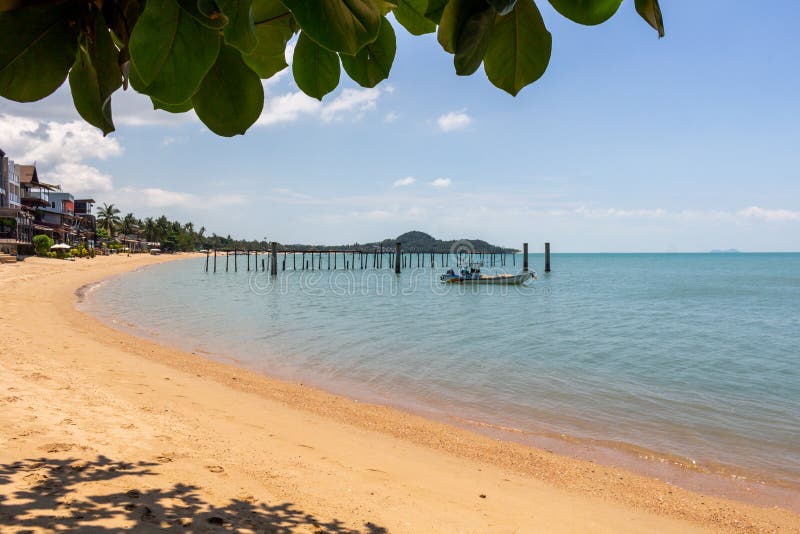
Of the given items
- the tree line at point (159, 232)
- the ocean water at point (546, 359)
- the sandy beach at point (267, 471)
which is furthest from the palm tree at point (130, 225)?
the sandy beach at point (267, 471)

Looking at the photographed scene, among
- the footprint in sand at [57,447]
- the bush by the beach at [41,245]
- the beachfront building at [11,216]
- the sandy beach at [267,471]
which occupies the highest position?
the beachfront building at [11,216]

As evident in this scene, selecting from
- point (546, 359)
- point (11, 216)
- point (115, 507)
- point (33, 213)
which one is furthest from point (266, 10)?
point (33, 213)

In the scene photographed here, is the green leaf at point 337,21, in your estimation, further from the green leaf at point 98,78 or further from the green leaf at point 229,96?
the green leaf at point 98,78

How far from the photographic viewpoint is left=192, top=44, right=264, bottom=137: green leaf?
611mm

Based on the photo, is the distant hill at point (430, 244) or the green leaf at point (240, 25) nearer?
the green leaf at point (240, 25)

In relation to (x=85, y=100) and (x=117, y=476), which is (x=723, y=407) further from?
(x=85, y=100)

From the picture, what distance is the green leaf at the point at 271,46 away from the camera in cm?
69

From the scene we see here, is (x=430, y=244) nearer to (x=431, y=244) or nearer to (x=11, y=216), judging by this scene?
(x=431, y=244)

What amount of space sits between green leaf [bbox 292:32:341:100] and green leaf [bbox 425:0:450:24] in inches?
6.5

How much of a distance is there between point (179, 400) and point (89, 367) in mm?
2757

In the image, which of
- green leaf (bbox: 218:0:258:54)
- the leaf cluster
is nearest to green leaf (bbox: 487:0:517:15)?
the leaf cluster

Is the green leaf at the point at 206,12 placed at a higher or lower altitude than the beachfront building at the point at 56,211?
lower

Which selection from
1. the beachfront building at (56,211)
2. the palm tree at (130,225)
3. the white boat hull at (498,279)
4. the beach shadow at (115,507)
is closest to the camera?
the beach shadow at (115,507)

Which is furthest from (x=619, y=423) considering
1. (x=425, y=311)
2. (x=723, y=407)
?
(x=425, y=311)
